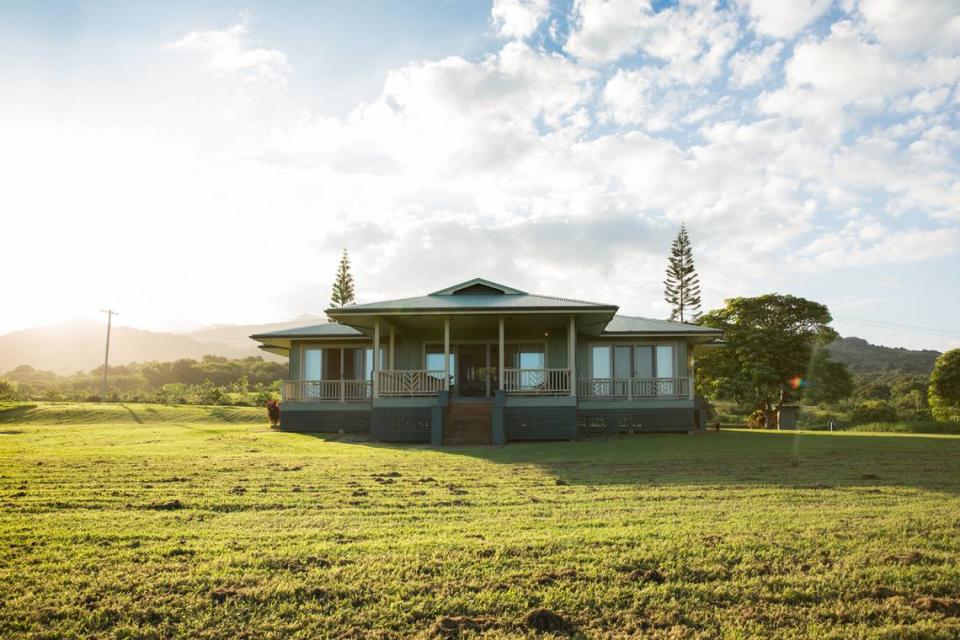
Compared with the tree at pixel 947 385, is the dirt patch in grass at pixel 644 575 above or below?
below

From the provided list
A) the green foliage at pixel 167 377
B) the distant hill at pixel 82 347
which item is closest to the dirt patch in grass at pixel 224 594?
the green foliage at pixel 167 377

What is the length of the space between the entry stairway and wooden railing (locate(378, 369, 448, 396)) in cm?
73

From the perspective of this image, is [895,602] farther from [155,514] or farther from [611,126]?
[611,126]

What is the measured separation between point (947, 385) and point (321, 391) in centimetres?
3004

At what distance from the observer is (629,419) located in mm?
20469

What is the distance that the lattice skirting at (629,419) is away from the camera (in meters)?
20.4

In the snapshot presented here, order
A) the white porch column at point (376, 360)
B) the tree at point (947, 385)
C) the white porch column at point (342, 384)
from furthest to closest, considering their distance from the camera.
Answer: the tree at point (947, 385) < the white porch column at point (342, 384) < the white porch column at point (376, 360)

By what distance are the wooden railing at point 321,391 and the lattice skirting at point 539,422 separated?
239 inches

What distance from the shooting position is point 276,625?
3.72m

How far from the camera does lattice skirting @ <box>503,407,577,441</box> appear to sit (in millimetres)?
17719

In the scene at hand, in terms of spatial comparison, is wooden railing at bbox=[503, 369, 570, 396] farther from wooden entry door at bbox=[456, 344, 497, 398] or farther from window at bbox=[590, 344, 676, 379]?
window at bbox=[590, 344, 676, 379]

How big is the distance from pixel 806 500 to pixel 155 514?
6.90 m

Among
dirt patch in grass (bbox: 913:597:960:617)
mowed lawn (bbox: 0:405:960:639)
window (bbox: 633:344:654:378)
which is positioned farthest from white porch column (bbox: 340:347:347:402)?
dirt patch in grass (bbox: 913:597:960:617)

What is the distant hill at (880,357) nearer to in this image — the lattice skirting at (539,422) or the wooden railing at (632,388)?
the wooden railing at (632,388)
